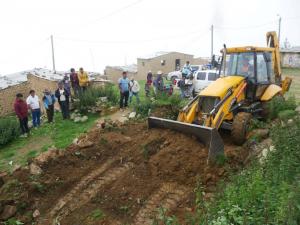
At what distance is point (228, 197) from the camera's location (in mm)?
5020

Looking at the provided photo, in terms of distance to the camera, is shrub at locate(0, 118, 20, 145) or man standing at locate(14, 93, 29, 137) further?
shrub at locate(0, 118, 20, 145)

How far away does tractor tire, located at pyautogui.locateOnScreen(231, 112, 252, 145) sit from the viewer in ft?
27.8

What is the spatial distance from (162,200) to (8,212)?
3.02 metres

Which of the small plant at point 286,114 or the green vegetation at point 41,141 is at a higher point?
the small plant at point 286,114

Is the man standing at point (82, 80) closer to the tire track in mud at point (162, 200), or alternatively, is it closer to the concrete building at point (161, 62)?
the tire track in mud at point (162, 200)

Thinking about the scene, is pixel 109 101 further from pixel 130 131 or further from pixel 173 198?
pixel 173 198

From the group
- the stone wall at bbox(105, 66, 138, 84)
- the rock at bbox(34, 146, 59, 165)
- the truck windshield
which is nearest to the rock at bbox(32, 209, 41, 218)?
the rock at bbox(34, 146, 59, 165)

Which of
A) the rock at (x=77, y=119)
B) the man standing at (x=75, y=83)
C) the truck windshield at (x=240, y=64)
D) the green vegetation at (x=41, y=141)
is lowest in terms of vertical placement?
the green vegetation at (x=41, y=141)

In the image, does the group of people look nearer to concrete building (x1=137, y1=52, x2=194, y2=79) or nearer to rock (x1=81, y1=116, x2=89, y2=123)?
rock (x1=81, y1=116, x2=89, y2=123)

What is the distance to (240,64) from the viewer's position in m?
9.87

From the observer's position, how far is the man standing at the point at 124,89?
14.3m

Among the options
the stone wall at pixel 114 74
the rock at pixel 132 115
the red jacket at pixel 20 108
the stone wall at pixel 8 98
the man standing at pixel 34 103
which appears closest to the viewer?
the red jacket at pixel 20 108

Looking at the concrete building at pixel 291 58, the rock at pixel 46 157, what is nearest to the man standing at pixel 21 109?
the rock at pixel 46 157

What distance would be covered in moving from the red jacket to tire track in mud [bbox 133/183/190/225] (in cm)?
777
